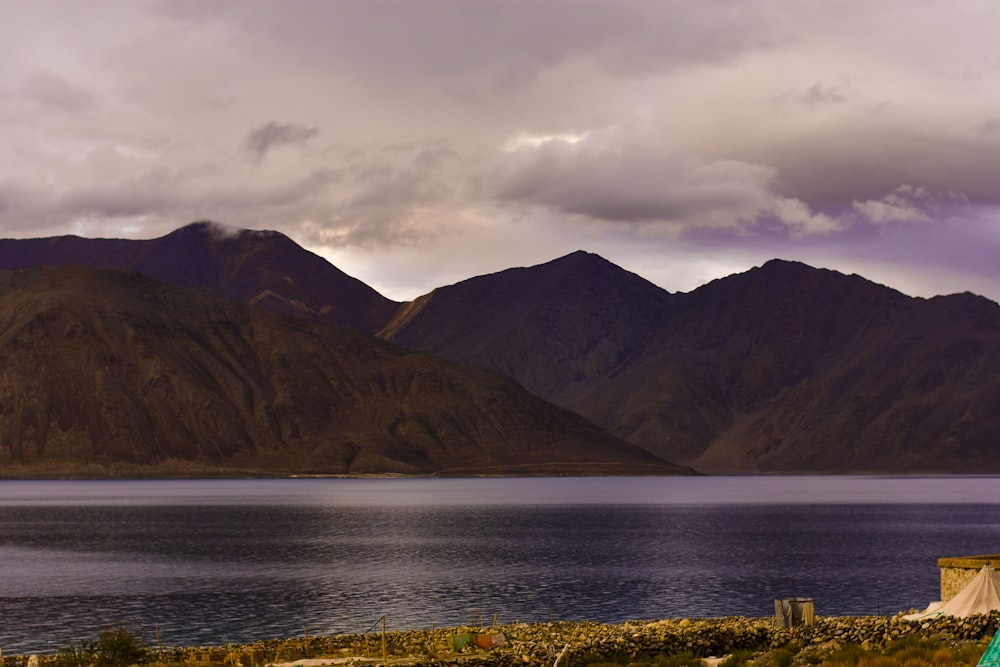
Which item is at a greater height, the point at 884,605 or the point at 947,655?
the point at 947,655

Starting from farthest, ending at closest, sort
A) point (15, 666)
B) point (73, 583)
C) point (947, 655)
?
point (73, 583) < point (15, 666) < point (947, 655)

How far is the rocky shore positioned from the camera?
36000 millimetres

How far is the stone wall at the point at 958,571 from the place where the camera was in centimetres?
4259

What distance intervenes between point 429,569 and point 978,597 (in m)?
59.8

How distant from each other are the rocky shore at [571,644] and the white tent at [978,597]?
78.6 inches

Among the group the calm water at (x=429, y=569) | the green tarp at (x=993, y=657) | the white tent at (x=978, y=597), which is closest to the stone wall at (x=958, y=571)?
the white tent at (x=978, y=597)

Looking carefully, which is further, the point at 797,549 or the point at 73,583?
the point at 797,549

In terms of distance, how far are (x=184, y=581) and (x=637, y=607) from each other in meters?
34.8

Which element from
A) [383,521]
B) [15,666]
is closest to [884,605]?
[15,666]

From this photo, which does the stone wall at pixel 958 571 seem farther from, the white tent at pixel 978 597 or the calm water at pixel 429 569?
the calm water at pixel 429 569

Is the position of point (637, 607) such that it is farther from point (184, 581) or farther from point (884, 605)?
point (184, 581)

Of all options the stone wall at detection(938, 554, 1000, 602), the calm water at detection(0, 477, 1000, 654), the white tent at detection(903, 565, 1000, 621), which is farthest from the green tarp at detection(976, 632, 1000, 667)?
the calm water at detection(0, 477, 1000, 654)

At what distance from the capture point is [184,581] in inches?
3450

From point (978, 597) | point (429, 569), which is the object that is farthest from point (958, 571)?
point (429, 569)
